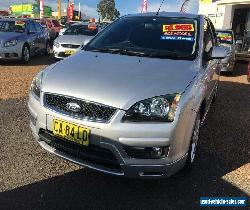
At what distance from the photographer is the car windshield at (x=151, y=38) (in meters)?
4.51

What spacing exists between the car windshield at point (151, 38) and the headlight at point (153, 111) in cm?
114

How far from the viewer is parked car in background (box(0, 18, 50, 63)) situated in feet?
37.8

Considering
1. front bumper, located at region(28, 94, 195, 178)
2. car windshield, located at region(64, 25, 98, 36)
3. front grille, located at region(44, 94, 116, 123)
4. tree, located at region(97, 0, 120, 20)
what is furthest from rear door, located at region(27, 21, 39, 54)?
tree, located at region(97, 0, 120, 20)

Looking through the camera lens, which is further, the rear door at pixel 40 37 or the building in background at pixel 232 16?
the building in background at pixel 232 16

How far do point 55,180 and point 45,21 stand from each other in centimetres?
2488

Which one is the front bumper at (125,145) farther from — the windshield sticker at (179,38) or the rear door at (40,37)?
the rear door at (40,37)

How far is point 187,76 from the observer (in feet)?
12.6

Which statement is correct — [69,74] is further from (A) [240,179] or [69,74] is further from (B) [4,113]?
(B) [4,113]

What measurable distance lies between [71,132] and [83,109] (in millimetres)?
249

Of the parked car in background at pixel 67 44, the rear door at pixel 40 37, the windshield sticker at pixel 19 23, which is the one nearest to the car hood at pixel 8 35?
the windshield sticker at pixel 19 23

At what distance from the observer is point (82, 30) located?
14539 mm

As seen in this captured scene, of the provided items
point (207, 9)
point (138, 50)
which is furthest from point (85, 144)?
point (207, 9)

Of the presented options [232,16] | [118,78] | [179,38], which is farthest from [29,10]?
[118,78]

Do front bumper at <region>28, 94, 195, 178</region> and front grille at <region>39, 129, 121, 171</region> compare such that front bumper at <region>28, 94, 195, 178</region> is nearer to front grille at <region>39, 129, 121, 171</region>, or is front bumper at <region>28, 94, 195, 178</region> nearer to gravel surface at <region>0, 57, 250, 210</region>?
front grille at <region>39, 129, 121, 171</region>
